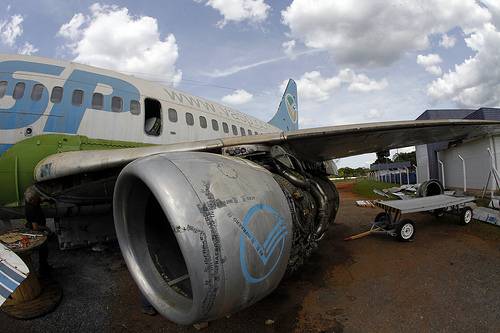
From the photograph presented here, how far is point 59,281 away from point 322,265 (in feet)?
15.0

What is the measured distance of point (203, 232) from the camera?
1.87 metres

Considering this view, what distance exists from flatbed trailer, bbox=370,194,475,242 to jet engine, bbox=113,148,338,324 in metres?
4.67

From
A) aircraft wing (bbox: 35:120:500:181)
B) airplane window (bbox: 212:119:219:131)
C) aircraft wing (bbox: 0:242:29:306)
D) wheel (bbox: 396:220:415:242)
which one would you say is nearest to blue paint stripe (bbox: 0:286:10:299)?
aircraft wing (bbox: 0:242:29:306)

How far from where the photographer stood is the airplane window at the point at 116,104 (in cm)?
534

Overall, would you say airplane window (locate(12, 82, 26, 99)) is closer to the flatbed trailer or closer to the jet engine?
the jet engine

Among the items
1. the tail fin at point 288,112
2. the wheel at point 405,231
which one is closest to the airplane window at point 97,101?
the wheel at point 405,231

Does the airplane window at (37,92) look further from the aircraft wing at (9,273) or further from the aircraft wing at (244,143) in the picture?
the aircraft wing at (9,273)

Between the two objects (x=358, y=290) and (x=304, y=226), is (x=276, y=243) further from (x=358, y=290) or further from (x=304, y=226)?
(x=358, y=290)

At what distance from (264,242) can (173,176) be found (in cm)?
79

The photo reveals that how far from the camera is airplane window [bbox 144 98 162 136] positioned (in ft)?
19.6

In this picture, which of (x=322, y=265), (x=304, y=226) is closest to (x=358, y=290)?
(x=322, y=265)

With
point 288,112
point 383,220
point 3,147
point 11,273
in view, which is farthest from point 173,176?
point 288,112

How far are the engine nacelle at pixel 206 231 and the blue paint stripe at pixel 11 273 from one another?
0.78 meters

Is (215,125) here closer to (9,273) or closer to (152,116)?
(152,116)
